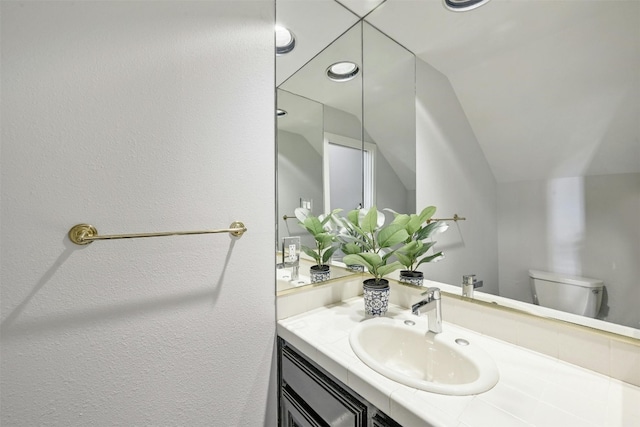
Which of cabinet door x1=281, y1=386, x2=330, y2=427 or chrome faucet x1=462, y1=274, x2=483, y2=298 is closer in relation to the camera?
cabinet door x1=281, y1=386, x2=330, y2=427

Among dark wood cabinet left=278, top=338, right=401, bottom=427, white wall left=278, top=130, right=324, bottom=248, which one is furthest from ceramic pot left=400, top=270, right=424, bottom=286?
dark wood cabinet left=278, top=338, right=401, bottom=427

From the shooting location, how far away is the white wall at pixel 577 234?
0.68 meters

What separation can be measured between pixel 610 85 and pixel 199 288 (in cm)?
133

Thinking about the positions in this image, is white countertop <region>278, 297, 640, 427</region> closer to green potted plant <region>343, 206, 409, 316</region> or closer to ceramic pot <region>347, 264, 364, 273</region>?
green potted plant <region>343, 206, 409, 316</region>

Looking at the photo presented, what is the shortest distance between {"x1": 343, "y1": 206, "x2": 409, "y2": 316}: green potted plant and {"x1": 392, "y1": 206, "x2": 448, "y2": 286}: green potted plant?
5cm

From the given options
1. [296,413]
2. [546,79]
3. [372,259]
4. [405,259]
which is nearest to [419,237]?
[405,259]

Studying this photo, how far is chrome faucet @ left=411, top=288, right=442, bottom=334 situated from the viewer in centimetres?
86

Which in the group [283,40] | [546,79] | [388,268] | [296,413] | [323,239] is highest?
[283,40]

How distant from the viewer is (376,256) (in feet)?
3.43

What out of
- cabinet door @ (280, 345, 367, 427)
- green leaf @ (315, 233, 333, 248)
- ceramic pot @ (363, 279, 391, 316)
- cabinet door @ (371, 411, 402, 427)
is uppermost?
green leaf @ (315, 233, 333, 248)

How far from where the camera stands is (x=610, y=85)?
28.0 inches

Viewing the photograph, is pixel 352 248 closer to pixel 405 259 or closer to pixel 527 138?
pixel 405 259

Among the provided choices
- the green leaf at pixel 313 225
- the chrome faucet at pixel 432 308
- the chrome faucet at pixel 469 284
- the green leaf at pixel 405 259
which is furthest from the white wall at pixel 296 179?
the chrome faucet at pixel 469 284

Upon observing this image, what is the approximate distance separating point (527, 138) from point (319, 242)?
0.88 meters
